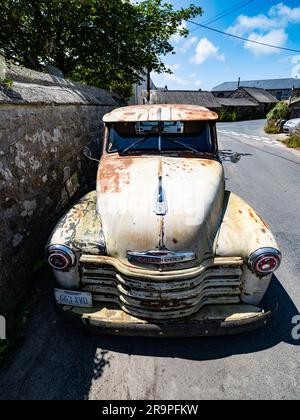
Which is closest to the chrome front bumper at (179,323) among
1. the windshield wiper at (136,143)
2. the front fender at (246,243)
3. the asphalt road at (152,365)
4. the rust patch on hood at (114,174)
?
the front fender at (246,243)

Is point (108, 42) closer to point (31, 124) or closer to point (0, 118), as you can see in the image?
point (31, 124)

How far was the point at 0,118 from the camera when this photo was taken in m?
3.11

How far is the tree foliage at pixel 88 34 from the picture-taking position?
8859 millimetres

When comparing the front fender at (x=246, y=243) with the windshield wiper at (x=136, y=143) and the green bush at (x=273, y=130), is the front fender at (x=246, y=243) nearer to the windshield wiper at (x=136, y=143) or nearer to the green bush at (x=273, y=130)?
the windshield wiper at (x=136, y=143)

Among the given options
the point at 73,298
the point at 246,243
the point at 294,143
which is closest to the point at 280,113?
the point at 294,143

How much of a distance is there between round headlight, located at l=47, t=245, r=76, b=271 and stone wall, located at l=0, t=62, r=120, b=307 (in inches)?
29.8

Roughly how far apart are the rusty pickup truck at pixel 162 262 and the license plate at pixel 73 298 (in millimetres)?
11

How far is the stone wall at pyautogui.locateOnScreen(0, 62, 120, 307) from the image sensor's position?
10.6 ft

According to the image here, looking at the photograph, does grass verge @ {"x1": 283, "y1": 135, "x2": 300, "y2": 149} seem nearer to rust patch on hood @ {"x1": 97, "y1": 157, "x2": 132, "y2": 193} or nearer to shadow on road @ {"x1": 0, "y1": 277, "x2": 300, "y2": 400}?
shadow on road @ {"x1": 0, "y1": 277, "x2": 300, "y2": 400}

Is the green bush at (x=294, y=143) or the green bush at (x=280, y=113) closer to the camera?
the green bush at (x=294, y=143)

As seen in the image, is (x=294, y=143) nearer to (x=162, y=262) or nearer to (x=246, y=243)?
(x=246, y=243)

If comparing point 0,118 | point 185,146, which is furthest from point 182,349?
point 0,118

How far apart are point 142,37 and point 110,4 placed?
6.39ft

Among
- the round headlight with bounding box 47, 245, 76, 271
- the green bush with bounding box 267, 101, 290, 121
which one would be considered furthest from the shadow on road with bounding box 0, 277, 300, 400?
the green bush with bounding box 267, 101, 290, 121
